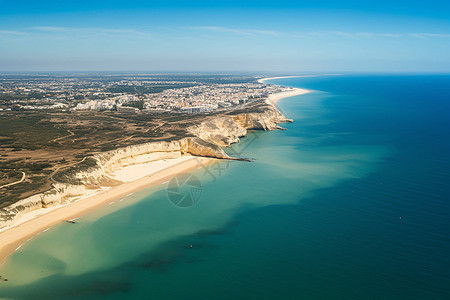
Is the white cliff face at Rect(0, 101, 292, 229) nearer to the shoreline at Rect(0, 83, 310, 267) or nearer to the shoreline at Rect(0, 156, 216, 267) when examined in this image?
the shoreline at Rect(0, 83, 310, 267)

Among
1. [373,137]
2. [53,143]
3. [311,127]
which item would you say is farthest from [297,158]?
[53,143]

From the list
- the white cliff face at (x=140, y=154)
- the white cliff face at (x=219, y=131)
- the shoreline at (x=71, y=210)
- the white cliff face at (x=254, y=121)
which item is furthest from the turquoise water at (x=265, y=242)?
the white cliff face at (x=254, y=121)

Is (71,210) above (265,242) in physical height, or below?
above

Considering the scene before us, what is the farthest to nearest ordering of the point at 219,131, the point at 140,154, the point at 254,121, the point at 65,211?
the point at 254,121
the point at 219,131
the point at 140,154
the point at 65,211

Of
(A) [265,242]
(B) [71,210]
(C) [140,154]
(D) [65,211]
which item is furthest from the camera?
(C) [140,154]

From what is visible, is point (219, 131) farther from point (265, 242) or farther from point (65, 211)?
point (265, 242)

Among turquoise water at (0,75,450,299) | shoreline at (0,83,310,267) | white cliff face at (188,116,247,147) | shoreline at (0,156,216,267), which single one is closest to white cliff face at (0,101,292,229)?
white cliff face at (188,116,247,147)

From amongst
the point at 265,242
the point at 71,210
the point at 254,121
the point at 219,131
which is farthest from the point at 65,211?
the point at 254,121
